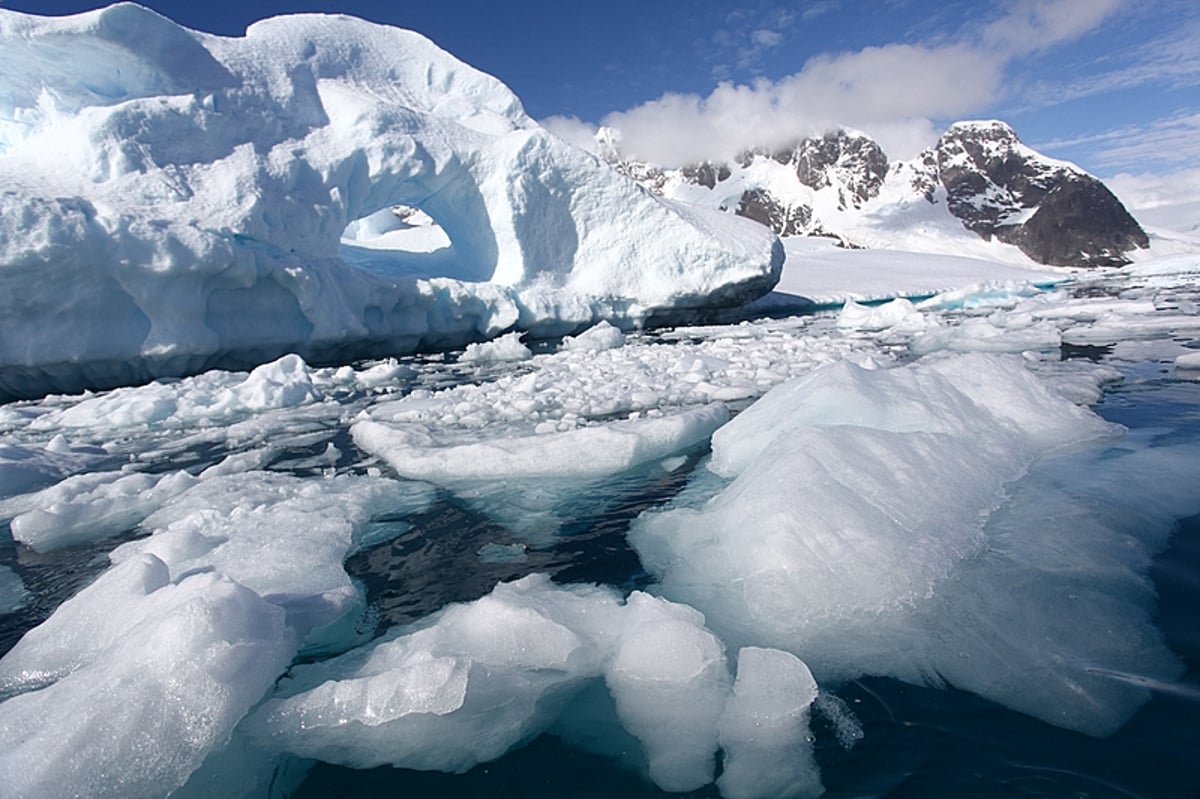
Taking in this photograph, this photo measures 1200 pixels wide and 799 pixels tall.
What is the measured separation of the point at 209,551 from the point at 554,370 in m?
5.66

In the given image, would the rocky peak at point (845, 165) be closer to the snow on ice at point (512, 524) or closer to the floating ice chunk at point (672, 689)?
the snow on ice at point (512, 524)

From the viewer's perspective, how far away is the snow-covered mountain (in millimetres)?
57250

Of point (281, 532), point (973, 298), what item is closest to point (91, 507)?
point (281, 532)

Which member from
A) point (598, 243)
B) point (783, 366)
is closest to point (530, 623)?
point (783, 366)

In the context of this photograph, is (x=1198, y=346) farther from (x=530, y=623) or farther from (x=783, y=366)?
(x=530, y=623)

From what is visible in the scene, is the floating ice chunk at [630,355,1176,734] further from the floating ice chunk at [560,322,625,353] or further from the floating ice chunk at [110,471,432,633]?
the floating ice chunk at [560,322,625,353]

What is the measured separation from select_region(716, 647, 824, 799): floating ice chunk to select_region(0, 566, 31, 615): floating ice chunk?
2.86 meters

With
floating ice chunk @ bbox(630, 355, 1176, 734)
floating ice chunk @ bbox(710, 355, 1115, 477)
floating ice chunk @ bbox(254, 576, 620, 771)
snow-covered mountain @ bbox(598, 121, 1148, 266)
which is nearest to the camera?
floating ice chunk @ bbox(254, 576, 620, 771)

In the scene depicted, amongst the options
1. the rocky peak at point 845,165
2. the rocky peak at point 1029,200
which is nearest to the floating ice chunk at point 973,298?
the rocky peak at point 1029,200

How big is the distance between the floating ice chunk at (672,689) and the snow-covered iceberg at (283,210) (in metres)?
9.71

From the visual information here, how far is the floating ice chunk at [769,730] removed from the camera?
140cm

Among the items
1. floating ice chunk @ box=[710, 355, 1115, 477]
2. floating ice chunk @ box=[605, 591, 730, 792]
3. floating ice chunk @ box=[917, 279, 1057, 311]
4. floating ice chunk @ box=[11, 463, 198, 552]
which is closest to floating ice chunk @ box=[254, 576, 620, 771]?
floating ice chunk @ box=[605, 591, 730, 792]

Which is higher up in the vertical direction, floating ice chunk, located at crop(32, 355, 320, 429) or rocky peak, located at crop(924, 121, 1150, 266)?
rocky peak, located at crop(924, 121, 1150, 266)

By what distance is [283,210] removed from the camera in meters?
11.4
